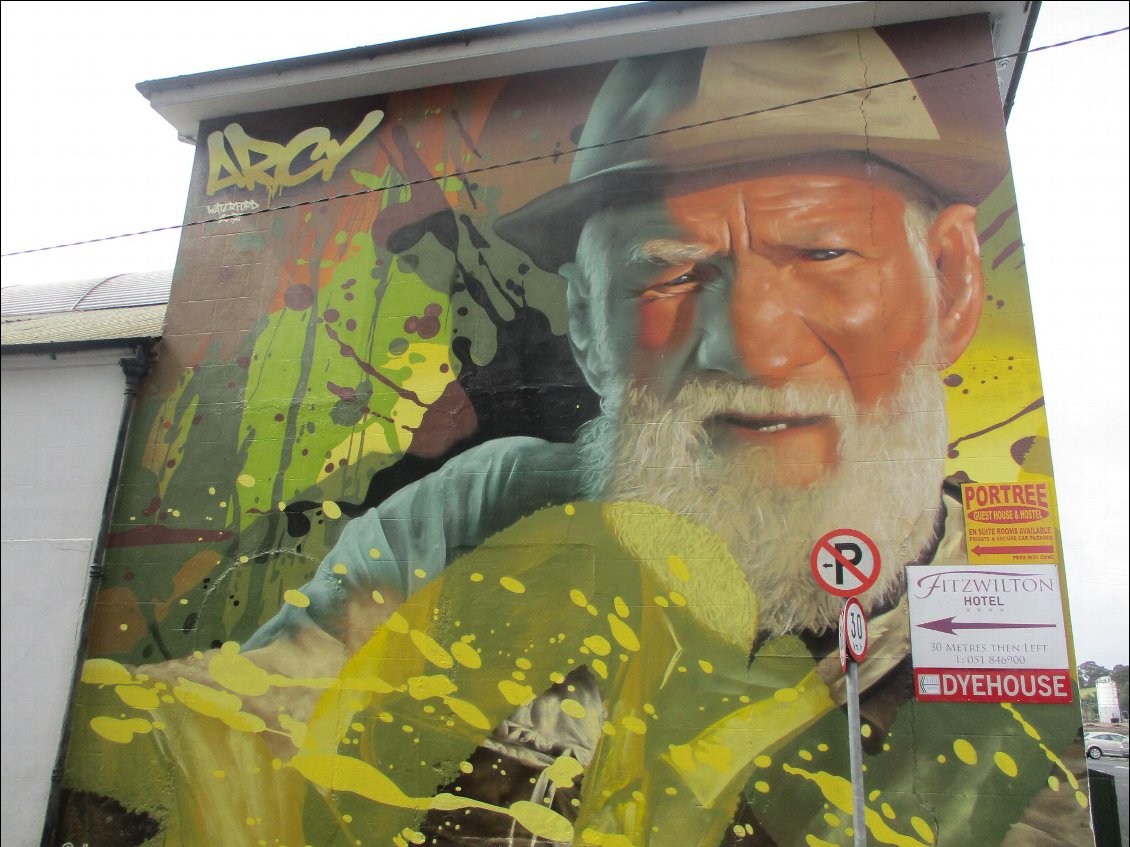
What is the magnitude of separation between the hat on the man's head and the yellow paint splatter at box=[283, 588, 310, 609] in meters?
3.90

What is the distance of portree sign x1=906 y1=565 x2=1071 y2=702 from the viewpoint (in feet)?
19.7

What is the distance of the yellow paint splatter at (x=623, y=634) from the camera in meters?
6.78

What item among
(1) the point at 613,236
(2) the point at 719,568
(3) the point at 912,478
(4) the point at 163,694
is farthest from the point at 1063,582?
(4) the point at 163,694

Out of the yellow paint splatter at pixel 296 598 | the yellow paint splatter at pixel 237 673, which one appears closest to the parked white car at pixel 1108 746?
the yellow paint splatter at pixel 296 598

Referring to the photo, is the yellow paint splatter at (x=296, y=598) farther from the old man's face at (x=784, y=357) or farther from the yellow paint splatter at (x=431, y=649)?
the old man's face at (x=784, y=357)

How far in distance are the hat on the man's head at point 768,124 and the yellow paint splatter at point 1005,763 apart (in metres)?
4.53

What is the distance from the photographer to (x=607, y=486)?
722cm

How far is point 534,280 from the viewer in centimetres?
787

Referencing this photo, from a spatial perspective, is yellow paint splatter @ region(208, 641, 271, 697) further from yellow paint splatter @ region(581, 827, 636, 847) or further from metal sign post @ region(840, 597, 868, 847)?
metal sign post @ region(840, 597, 868, 847)

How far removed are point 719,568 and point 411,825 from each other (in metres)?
3.39

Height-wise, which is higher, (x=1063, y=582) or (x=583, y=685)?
(x=1063, y=582)

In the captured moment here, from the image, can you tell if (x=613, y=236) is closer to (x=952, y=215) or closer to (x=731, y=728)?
(x=952, y=215)

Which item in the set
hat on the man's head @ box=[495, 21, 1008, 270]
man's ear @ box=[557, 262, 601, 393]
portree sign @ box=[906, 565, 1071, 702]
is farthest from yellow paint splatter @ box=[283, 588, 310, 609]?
portree sign @ box=[906, 565, 1071, 702]

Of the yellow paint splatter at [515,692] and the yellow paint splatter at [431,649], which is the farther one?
the yellow paint splatter at [431,649]
